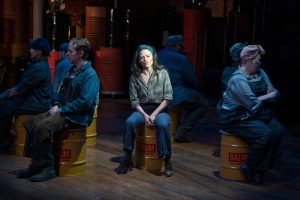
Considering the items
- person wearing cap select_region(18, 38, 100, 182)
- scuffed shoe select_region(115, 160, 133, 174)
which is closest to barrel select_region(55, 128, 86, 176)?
person wearing cap select_region(18, 38, 100, 182)

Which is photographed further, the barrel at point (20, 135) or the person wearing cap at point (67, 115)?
the barrel at point (20, 135)

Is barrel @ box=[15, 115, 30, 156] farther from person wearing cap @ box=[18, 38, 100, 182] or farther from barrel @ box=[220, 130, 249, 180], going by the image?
barrel @ box=[220, 130, 249, 180]

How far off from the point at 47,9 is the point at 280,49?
528 cm

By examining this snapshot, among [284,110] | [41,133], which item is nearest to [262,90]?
[41,133]

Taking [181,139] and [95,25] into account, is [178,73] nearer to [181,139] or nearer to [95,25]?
[181,139]

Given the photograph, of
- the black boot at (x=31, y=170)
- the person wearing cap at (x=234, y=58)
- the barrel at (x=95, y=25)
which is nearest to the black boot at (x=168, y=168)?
the person wearing cap at (x=234, y=58)

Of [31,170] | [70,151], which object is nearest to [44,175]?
[31,170]

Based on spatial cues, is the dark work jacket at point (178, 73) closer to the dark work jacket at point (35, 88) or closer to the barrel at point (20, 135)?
the dark work jacket at point (35, 88)

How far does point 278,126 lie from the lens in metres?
5.75

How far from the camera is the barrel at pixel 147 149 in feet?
19.9

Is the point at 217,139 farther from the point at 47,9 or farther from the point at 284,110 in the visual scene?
the point at 47,9

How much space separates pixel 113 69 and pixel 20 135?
18.1ft

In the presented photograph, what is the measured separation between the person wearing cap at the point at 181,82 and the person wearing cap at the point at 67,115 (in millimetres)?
1798

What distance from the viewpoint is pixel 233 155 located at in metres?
5.79
